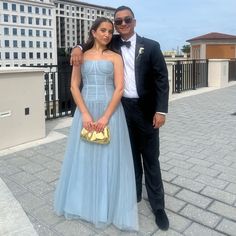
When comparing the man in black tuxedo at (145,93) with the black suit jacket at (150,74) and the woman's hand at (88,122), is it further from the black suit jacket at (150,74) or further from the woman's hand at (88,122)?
the woman's hand at (88,122)

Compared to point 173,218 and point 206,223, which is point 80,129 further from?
point 206,223

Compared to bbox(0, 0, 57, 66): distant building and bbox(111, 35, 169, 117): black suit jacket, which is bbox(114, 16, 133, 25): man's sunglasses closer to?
bbox(111, 35, 169, 117): black suit jacket

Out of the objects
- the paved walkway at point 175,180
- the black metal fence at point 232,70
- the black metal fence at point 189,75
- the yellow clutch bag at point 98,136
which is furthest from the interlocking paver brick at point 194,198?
the black metal fence at point 232,70

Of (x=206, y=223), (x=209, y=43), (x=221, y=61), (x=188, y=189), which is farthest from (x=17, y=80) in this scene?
(x=209, y=43)

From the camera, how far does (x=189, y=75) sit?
1345 cm

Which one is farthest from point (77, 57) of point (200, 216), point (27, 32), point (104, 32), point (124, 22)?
point (27, 32)

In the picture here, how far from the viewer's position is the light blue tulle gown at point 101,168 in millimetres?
2719

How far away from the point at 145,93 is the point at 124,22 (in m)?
0.61

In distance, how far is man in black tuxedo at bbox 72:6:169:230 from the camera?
276cm

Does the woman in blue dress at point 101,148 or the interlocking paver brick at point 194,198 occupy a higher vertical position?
the woman in blue dress at point 101,148

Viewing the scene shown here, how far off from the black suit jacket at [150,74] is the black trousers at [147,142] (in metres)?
0.09

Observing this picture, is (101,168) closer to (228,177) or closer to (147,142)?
(147,142)

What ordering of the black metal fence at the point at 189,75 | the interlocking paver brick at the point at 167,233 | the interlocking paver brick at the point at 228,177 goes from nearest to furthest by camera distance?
the interlocking paver brick at the point at 167,233
the interlocking paver brick at the point at 228,177
the black metal fence at the point at 189,75

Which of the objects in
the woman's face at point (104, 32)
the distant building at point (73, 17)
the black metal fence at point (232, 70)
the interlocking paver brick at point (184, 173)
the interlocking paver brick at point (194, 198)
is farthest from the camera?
the distant building at point (73, 17)
